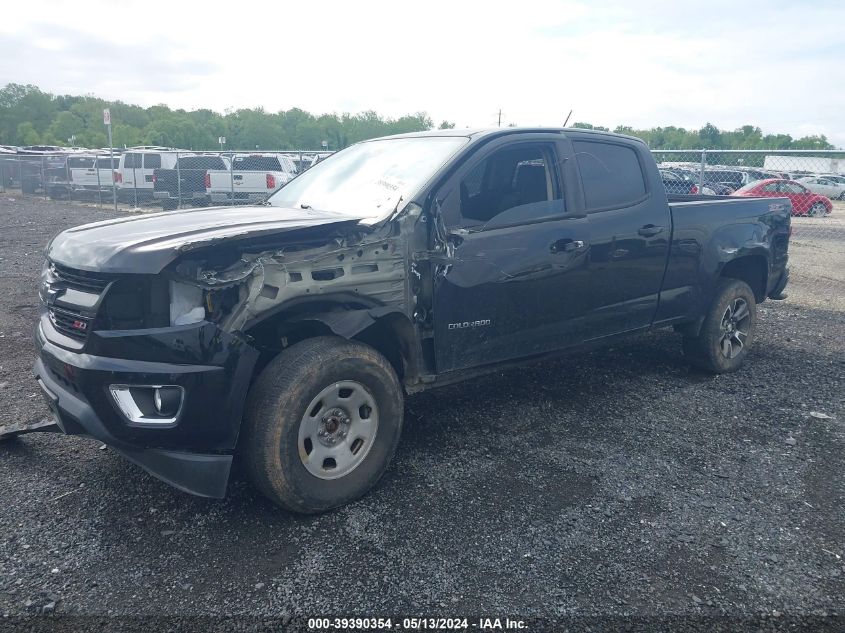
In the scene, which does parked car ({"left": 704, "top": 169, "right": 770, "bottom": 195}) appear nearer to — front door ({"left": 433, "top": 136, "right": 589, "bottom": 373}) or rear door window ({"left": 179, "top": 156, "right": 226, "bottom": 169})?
front door ({"left": 433, "top": 136, "right": 589, "bottom": 373})

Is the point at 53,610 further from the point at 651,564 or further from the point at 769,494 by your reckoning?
the point at 769,494

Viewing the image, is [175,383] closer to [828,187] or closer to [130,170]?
[130,170]

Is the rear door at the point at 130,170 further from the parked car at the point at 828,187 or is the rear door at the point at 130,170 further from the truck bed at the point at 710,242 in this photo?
the parked car at the point at 828,187

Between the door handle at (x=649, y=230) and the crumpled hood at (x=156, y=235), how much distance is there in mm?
2245

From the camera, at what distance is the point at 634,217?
181 inches

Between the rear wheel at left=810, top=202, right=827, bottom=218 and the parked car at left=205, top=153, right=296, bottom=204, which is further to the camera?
the rear wheel at left=810, top=202, right=827, bottom=218

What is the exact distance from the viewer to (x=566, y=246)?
4.12 metres

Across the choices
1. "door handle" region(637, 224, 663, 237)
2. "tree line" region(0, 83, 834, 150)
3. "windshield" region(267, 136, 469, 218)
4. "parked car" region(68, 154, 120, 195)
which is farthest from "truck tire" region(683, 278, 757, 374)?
"tree line" region(0, 83, 834, 150)

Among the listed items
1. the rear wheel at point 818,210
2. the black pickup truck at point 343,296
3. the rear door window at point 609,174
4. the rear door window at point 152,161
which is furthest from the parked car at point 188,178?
the rear wheel at point 818,210

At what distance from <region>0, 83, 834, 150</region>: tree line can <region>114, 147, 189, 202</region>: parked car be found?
142 ft

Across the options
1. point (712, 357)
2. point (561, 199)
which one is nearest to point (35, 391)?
point (561, 199)

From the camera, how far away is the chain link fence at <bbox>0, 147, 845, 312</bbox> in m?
10.6

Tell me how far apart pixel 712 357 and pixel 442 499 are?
3.07 m

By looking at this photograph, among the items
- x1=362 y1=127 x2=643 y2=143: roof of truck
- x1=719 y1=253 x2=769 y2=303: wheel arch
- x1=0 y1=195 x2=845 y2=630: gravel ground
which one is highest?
x1=362 y1=127 x2=643 y2=143: roof of truck
